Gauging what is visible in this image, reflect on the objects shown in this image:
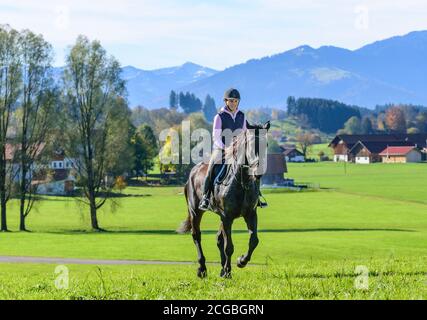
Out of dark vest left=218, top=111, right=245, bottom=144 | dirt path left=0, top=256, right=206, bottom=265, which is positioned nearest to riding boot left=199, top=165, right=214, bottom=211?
dark vest left=218, top=111, right=245, bottom=144

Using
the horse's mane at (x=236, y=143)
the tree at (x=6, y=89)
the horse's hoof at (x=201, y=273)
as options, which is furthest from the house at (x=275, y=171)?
the horse's mane at (x=236, y=143)

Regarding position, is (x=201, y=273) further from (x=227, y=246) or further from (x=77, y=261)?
(x=77, y=261)

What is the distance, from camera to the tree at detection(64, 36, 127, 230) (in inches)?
2675

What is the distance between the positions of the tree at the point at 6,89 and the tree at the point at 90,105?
16.3 ft

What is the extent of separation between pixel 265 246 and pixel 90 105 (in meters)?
28.7

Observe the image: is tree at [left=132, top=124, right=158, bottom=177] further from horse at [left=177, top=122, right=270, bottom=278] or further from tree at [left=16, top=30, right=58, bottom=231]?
horse at [left=177, top=122, right=270, bottom=278]

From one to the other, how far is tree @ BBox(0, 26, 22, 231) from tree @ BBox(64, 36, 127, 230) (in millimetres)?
4959

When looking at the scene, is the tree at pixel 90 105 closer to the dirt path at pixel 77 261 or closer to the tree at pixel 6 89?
the tree at pixel 6 89

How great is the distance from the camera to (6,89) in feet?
219

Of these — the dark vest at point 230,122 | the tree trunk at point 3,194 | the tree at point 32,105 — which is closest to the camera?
the dark vest at point 230,122

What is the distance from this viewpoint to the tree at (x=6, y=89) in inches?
2596

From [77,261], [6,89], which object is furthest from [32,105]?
[77,261]

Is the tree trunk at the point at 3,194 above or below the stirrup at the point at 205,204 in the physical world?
below
